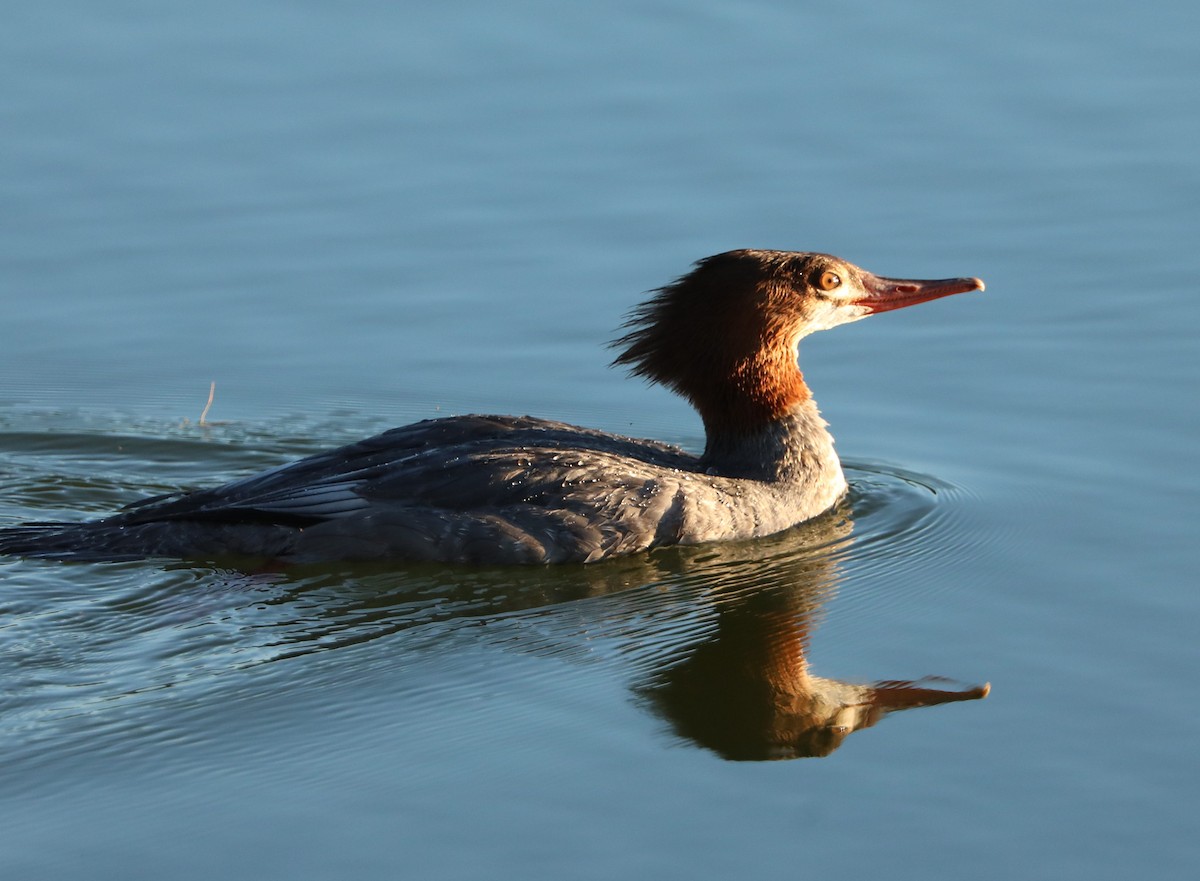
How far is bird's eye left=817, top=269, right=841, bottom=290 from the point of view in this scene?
10.4 m

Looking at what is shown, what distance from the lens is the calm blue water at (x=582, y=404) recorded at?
6.73 m

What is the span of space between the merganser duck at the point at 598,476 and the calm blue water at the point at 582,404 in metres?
0.22

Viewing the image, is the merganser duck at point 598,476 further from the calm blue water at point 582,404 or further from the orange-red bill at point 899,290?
the calm blue water at point 582,404

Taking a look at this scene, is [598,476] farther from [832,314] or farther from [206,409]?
[206,409]

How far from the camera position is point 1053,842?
21.3ft

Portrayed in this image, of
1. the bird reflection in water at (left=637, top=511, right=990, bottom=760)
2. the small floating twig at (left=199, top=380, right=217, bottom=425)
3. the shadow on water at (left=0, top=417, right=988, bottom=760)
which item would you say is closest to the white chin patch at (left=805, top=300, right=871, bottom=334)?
the shadow on water at (left=0, top=417, right=988, bottom=760)

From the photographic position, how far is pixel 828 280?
411 inches

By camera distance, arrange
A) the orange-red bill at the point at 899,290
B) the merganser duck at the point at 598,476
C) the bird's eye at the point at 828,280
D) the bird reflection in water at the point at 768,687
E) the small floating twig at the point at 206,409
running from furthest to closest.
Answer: the small floating twig at the point at 206,409
the orange-red bill at the point at 899,290
the bird's eye at the point at 828,280
the merganser duck at the point at 598,476
the bird reflection in water at the point at 768,687

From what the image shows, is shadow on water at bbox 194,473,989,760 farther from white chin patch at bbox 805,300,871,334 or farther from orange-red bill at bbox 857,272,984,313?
orange-red bill at bbox 857,272,984,313

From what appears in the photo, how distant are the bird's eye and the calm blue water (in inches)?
42.3

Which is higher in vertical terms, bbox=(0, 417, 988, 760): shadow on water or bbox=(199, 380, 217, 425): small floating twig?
bbox=(199, 380, 217, 425): small floating twig

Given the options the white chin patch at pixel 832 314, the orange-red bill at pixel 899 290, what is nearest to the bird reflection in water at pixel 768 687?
the white chin patch at pixel 832 314

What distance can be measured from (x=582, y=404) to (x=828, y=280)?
1.87 m

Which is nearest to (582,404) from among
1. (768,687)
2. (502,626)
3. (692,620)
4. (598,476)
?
(598,476)
